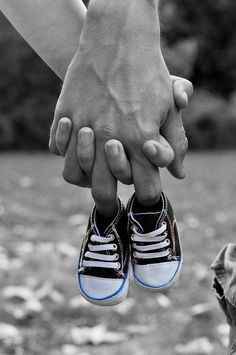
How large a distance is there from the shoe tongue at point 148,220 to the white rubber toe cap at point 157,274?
0.34ft

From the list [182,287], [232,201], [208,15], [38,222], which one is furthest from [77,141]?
[208,15]

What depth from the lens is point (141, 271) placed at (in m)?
1.95

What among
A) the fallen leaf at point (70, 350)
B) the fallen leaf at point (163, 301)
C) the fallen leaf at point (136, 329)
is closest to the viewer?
the fallen leaf at point (70, 350)

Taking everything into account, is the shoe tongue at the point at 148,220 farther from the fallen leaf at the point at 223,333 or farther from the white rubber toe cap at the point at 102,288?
the fallen leaf at the point at 223,333

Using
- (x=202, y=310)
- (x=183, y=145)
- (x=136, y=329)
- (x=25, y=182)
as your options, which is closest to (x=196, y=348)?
(x=136, y=329)

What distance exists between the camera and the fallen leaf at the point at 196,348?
129 inches

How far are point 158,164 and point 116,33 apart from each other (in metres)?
0.35

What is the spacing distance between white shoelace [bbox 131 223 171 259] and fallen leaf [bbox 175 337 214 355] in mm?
1443

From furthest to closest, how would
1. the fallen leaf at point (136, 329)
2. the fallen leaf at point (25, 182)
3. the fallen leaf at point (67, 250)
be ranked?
the fallen leaf at point (25, 182), the fallen leaf at point (67, 250), the fallen leaf at point (136, 329)

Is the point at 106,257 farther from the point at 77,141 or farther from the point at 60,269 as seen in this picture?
the point at 60,269

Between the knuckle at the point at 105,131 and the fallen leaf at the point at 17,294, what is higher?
the knuckle at the point at 105,131

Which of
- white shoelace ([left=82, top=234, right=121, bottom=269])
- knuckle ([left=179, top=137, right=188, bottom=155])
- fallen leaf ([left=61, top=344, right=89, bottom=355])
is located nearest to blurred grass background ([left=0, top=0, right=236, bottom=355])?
fallen leaf ([left=61, top=344, right=89, bottom=355])

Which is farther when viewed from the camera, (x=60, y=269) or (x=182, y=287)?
(x=60, y=269)

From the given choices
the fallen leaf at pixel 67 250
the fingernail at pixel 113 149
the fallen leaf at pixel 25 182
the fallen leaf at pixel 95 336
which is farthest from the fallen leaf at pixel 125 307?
the fallen leaf at pixel 25 182
